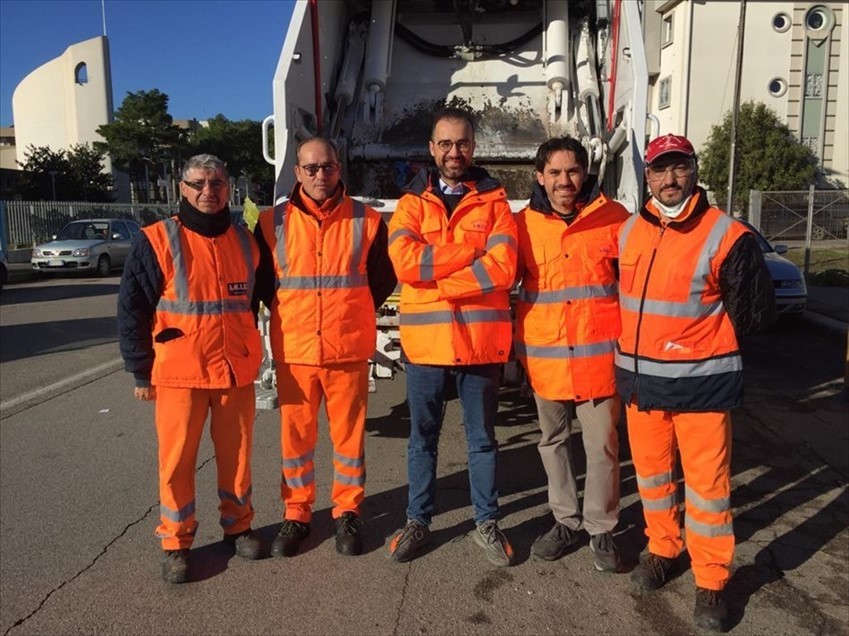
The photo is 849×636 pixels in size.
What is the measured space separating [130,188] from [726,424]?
49.5m

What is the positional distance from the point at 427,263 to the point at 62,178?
3539 centimetres

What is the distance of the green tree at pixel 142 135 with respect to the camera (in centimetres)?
4081

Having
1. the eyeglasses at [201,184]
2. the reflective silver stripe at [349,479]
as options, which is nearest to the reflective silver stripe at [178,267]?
Answer: the eyeglasses at [201,184]

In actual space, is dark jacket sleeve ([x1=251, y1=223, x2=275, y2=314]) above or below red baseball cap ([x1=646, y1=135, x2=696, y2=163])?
below

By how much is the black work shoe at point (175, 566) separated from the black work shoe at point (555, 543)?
1.51 metres

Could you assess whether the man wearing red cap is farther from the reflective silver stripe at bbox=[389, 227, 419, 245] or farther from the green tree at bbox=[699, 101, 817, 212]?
the green tree at bbox=[699, 101, 817, 212]

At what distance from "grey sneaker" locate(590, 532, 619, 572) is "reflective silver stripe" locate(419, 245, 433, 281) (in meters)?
1.36

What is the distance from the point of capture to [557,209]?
9.84 feet

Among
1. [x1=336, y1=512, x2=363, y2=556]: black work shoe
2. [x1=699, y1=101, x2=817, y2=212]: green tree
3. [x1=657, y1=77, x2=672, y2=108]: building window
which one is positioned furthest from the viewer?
[x1=657, y1=77, x2=672, y2=108]: building window

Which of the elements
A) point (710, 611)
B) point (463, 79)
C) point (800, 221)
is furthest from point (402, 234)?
point (800, 221)

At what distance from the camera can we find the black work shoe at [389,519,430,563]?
3.14 metres

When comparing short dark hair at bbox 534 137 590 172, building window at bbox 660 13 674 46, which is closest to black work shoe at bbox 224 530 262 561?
short dark hair at bbox 534 137 590 172

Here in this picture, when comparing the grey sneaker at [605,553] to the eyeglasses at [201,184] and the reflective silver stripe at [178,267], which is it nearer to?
the reflective silver stripe at [178,267]

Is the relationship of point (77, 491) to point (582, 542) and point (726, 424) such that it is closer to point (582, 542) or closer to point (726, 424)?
point (582, 542)
